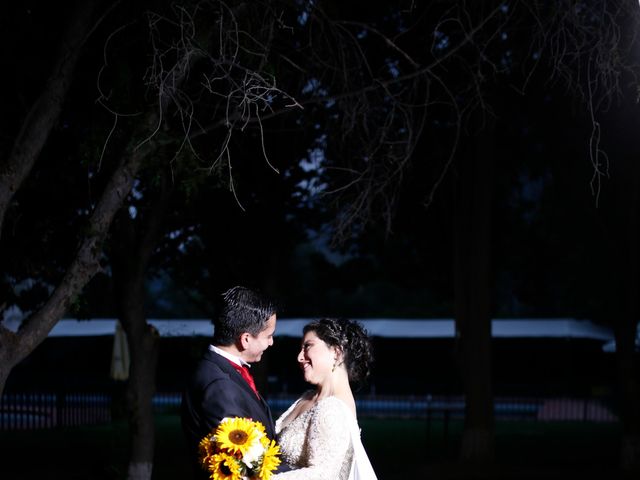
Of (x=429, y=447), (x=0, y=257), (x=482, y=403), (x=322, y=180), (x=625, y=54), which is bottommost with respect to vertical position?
(x=429, y=447)

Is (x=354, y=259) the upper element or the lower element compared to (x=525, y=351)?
upper

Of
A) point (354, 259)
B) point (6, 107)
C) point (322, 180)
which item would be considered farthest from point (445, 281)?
point (6, 107)

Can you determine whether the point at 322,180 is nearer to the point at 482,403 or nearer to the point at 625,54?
the point at 625,54

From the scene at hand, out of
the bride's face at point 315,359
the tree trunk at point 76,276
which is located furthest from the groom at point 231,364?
the tree trunk at point 76,276

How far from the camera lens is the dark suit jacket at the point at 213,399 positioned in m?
4.36

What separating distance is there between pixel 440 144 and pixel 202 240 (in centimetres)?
421

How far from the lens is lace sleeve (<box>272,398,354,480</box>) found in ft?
14.9

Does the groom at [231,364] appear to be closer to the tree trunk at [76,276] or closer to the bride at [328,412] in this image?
the bride at [328,412]

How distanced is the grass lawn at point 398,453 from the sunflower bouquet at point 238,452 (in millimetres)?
8023

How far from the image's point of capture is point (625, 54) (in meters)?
9.80

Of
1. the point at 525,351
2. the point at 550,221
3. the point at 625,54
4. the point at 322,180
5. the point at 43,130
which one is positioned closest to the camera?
the point at 43,130

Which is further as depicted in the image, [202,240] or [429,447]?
[429,447]

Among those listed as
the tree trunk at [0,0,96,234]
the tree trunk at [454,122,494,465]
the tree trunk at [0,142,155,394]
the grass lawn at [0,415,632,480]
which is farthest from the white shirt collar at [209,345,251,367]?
the tree trunk at [454,122,494,465]

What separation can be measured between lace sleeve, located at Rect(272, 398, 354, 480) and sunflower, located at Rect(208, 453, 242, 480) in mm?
281
